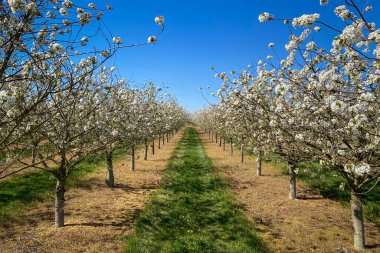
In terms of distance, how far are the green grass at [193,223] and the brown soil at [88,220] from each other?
72 centimetres

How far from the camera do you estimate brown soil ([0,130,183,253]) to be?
1080cm

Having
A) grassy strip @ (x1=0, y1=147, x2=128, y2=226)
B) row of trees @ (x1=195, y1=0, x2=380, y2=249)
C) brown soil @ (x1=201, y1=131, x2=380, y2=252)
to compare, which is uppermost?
row of trees @ (x1=195, y1=0, x2=380, y2=249)

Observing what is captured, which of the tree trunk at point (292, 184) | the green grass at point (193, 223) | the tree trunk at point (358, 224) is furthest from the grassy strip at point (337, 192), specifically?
the green grass at point (193, 223)

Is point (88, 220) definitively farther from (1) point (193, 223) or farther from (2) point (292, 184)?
(2) point (292, 184)

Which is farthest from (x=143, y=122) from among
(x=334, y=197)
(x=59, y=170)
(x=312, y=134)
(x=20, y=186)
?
(x=312, y=134)

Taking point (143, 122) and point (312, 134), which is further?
point (143, 122)

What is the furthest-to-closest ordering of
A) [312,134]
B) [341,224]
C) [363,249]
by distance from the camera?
1. [341,224]
2. [363,249]
3. [312,134]

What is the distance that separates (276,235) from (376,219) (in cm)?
499

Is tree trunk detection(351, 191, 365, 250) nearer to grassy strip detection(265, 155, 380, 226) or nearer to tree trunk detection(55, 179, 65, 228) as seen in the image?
grassy strip detection(265, 155, 380, 226)

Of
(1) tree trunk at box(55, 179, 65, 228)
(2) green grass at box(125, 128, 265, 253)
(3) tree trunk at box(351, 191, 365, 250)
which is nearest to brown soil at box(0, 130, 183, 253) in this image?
(1) tree trunk at box(55, 179, 65, 228)

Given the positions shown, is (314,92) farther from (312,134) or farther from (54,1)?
(54,1)

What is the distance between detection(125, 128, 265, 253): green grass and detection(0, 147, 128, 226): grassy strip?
12.8 feet

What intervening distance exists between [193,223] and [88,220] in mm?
4319

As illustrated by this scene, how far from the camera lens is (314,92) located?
8453 mm
